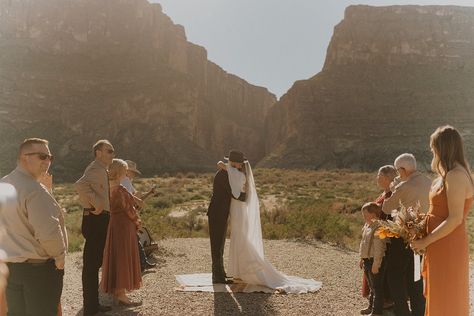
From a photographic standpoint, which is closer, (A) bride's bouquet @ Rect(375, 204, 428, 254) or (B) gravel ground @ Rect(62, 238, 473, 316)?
(A) bride's bouquet @ Rect(375, 204, 428, 254)

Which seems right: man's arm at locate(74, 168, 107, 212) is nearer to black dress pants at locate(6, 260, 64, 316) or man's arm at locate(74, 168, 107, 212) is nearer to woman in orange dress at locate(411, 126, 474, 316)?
black dress pants at locate(6, 260, 64, 316)

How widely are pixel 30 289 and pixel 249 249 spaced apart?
4.37m

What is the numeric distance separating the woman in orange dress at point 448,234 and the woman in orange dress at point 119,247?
13.2 ft

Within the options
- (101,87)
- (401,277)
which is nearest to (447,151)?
(401,277)

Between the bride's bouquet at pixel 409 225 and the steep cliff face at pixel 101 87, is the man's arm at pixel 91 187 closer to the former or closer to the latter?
the bride's bouquet at pixel 409 225

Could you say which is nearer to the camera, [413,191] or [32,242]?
[32,242]

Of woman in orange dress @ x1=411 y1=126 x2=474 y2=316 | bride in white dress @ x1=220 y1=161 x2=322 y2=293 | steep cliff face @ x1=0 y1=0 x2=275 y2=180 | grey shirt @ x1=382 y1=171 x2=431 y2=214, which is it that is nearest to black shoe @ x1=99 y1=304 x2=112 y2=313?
bride in white dress @ x1=220 y1=161 x2=322 y2=293

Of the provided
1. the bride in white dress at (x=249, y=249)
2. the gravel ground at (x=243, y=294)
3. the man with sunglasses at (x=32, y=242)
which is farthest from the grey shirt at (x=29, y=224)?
the bride in white dress at (x=249, y=249)

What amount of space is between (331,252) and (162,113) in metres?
68.8

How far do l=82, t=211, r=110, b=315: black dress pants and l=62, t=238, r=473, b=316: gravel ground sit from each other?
1.13ft

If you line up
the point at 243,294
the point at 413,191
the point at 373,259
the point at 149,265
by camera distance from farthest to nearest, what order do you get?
1. the point at 149,265
2. the point at 243,294
3. the point at 373,259
4. the point at 413,191

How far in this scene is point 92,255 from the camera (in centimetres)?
626

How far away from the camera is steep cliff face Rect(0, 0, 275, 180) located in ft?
233

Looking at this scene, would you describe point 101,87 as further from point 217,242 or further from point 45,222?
point 45,222
